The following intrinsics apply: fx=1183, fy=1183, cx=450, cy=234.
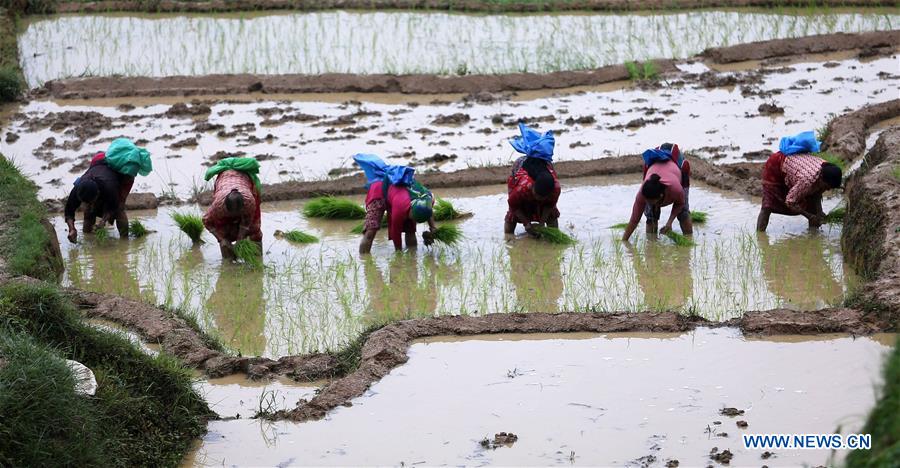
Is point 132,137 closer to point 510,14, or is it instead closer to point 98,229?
point 98,229

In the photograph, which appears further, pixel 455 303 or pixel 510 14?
pixel 510 14

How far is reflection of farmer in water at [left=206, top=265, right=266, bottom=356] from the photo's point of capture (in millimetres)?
6548

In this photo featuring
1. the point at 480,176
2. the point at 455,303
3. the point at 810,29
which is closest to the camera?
the point at 455,303

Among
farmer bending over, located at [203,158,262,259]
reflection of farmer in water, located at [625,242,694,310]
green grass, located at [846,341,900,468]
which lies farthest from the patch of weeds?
green grass, located at [846,341,900,468]

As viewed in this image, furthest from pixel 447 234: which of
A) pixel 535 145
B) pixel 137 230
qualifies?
pixel 137 230

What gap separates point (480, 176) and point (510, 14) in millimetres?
5560

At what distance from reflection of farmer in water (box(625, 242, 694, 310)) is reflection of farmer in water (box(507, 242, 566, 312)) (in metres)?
0.51

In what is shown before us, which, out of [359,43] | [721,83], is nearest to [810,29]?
[721,83]

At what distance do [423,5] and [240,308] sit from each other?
8.27 metres

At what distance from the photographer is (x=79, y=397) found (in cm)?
475

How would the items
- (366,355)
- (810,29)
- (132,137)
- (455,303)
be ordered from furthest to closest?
(810,29)
(132,137)
(455,303)
(366,355)

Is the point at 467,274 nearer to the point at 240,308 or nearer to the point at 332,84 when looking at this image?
the point at 240,308

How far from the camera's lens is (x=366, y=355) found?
5945 millimetres

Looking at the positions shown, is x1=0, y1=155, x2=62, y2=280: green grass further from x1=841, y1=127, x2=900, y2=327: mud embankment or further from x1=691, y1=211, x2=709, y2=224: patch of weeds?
x1=841, y1=127, x2=900, y2=327: mud embankment
